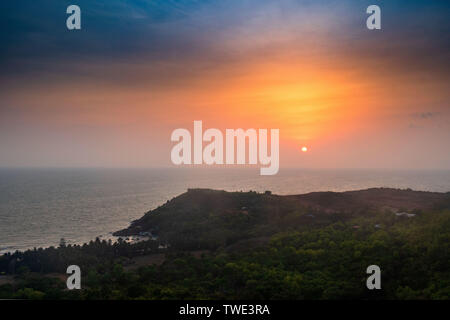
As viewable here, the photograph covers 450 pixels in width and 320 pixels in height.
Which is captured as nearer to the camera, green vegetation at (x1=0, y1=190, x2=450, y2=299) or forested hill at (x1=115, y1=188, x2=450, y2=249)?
green vegetation at (x1=0, y1=190, x2=450, y2=299)

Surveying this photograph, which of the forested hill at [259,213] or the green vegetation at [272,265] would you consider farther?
the forested hill at [259,213]

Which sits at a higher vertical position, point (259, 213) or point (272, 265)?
point (272, 265)
